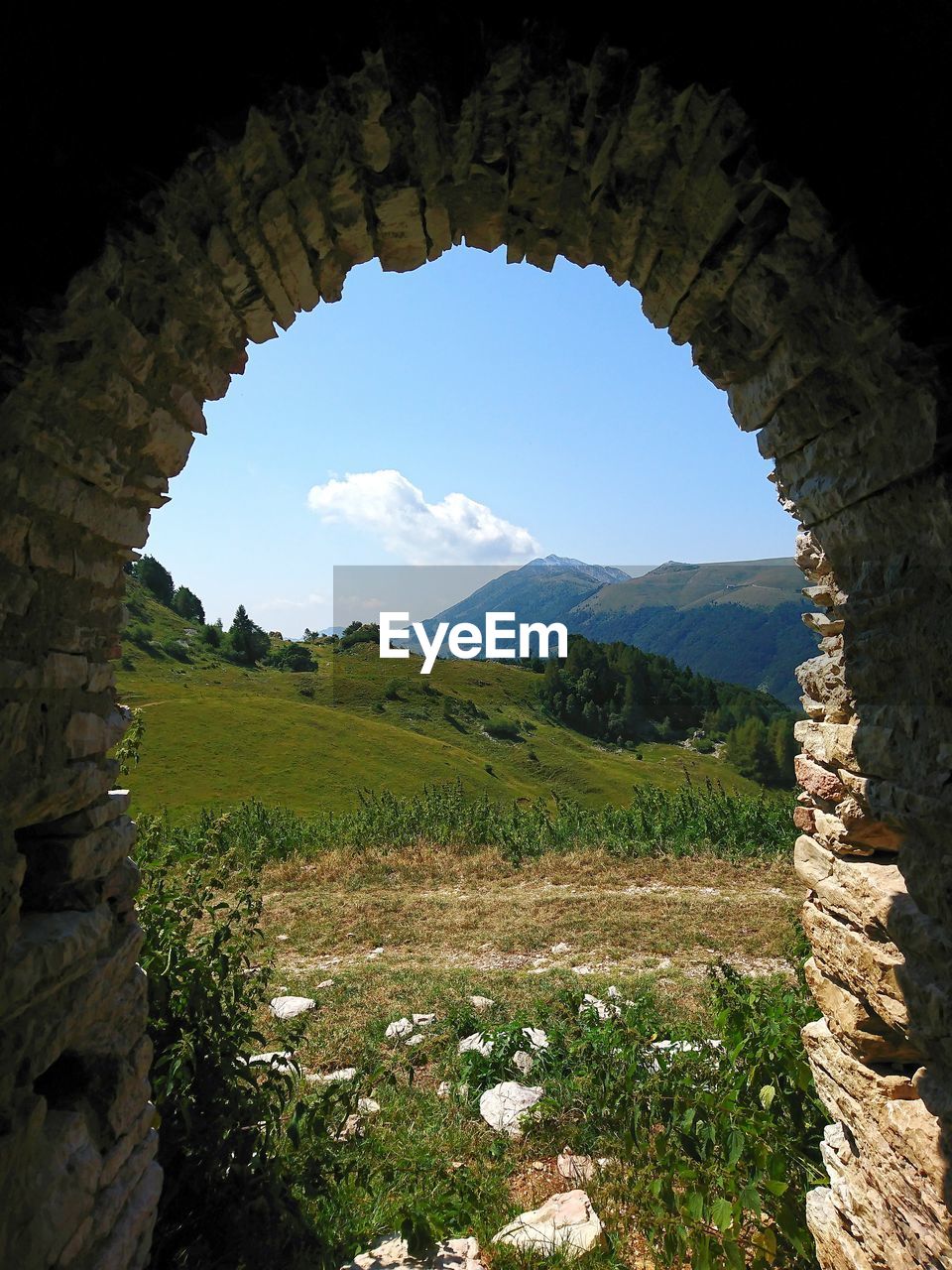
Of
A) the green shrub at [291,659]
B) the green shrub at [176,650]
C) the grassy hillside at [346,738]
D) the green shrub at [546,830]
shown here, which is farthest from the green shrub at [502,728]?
the green shrub at [546,830]

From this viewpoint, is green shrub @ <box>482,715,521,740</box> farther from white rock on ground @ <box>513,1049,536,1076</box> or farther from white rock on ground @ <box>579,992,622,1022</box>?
white rock on ground @ <box>513,1049,536,1076</box>

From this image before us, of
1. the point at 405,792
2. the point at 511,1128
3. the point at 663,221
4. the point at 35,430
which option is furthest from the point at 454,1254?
the point at 405,792

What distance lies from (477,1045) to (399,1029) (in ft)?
2.21

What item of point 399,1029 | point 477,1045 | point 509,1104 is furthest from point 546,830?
point 509,1104

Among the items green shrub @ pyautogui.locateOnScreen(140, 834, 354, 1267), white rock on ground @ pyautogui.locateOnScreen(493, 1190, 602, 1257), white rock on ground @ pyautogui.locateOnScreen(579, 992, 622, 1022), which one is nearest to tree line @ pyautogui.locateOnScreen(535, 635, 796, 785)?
white rock on ground @ pyautogui.locateOnScreen(579, 992, 622, 1022)

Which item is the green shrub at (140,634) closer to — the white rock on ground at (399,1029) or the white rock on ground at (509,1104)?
the white rock on ground at (399,1029)

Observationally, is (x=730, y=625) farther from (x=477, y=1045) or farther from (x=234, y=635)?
(x=477, y=1045)

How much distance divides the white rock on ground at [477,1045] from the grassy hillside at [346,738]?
70.0ft

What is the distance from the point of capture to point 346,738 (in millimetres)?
32312

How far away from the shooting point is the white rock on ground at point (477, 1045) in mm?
4738

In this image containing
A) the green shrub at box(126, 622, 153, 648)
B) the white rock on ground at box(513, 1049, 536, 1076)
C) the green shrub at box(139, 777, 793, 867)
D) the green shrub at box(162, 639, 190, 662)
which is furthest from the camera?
the green shrub at box(162, 639, 190, 662)

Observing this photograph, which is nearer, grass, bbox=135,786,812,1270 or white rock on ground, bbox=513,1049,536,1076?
grass, bbox=135,786,812,1270

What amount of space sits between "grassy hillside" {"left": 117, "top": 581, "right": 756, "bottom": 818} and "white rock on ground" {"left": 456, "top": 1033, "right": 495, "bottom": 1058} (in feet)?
70.0

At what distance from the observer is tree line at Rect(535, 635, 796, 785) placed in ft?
136
